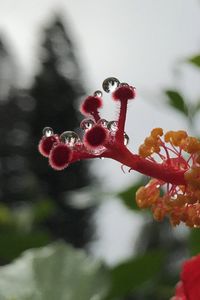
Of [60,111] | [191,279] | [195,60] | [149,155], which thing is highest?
[60,111]

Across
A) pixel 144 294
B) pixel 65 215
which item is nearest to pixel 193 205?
pixel 144 294

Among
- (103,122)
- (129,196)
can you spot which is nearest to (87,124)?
(103,122)

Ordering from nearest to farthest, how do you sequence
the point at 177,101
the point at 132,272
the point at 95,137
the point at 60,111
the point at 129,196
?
the point at 95,137 → the point at 132,272 → the point at 129,196 → the point at 177,101 → the point at 60,111

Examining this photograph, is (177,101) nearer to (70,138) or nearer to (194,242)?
(194,242)

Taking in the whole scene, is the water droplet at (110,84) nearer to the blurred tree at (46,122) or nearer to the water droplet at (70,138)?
the water droplet at (70,138)

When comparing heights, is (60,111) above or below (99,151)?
above

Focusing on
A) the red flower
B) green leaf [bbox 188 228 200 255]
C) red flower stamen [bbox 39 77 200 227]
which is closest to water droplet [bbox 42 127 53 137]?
red flower stamen [bbox 39 77 200 227]

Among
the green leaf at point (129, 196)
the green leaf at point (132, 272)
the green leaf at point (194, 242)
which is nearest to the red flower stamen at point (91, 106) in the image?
the green leaf at point (194, 242)
